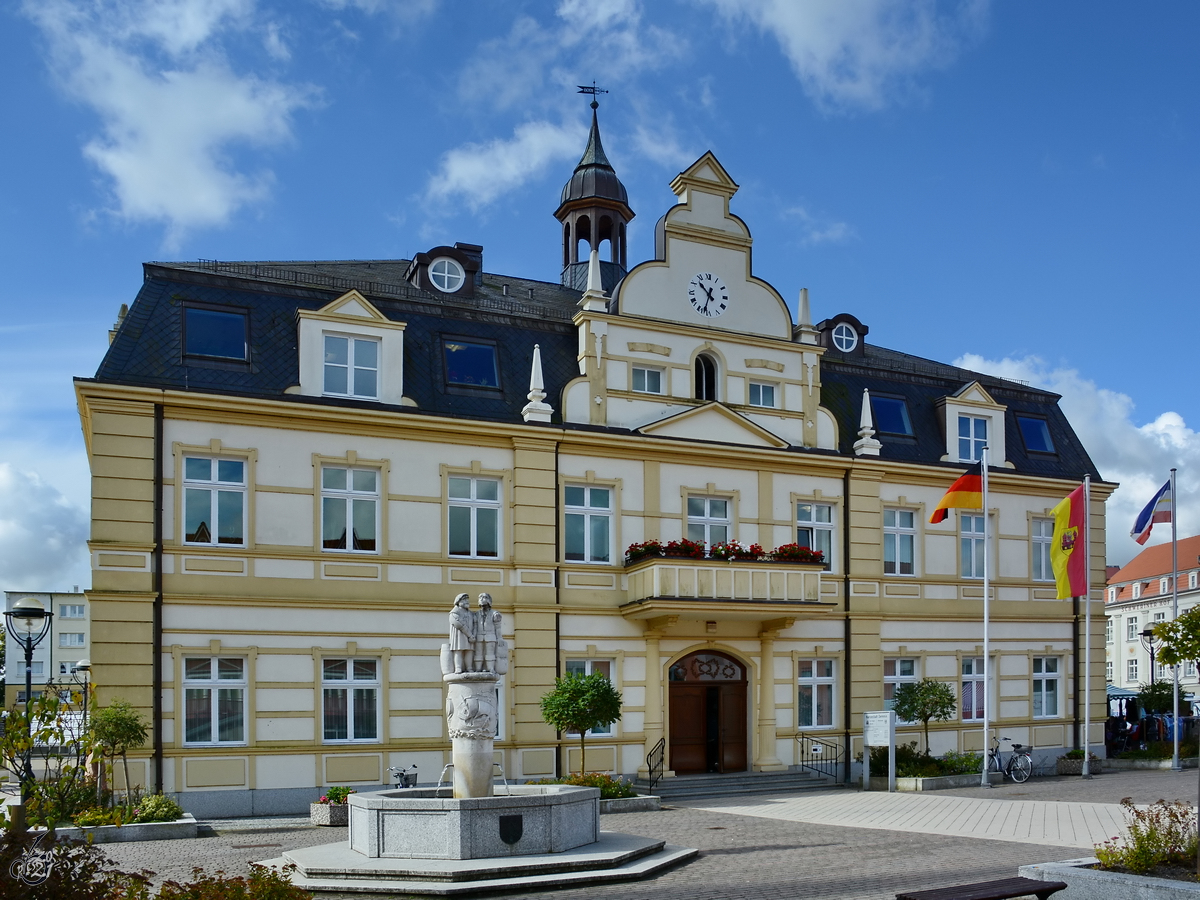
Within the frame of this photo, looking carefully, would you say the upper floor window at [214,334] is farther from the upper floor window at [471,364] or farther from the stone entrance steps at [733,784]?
the stone entrance steps at [733,784]

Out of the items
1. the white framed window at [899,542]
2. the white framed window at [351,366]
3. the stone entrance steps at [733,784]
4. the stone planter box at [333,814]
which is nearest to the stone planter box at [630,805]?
the stone entrance steps at [733,784]

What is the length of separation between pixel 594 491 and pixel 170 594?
9.14m

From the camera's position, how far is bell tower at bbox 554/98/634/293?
32.1 meters

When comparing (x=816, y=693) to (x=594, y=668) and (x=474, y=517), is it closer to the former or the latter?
(x=594, y=668)

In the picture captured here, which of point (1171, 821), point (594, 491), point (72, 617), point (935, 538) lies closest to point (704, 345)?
point (594, 491)

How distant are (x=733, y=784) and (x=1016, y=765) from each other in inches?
293

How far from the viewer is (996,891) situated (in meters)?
10.9

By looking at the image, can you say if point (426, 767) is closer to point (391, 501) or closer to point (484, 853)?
point (391, 501)

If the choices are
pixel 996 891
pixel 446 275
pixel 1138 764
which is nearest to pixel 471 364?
pixel 446 275

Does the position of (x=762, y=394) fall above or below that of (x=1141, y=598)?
above

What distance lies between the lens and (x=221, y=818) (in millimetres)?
21188

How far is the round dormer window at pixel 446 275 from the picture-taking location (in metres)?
27.2

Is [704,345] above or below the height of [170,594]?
above

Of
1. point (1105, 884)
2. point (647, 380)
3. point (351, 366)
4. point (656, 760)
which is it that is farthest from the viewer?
point (647, 380)
